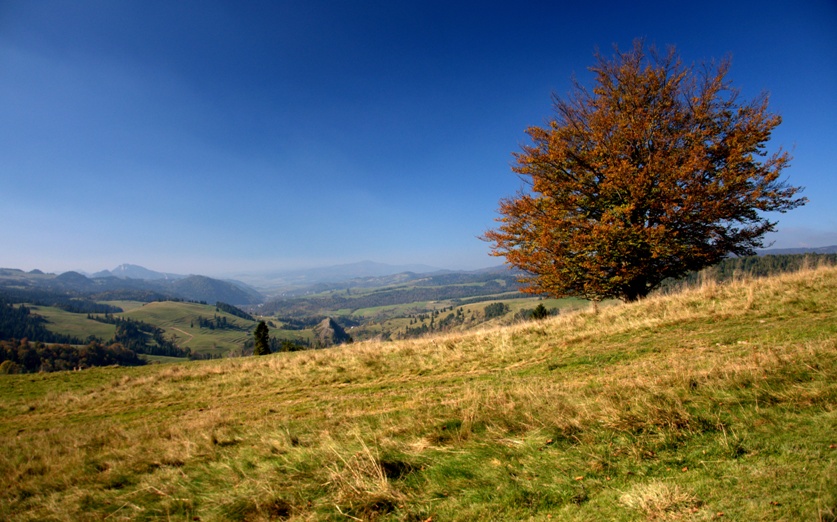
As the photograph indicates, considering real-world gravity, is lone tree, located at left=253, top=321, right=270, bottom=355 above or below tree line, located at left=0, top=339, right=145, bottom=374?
above

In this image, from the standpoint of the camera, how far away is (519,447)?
407 cm

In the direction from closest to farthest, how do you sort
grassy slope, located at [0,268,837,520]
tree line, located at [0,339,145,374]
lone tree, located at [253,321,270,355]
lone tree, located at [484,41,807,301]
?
grassy slope, located at [0,268,837,520] → lone tree, located at [484,41,807,301] → lone tree, located at [253,321,270,355] → tree line, located at [0,339,145,374]

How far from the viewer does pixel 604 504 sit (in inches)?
112

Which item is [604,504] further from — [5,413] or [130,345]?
[130,345]

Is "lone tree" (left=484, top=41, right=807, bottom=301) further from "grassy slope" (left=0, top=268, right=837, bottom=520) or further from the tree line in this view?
the tree line

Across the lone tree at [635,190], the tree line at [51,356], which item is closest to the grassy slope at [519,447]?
the lone tree at [635,190]

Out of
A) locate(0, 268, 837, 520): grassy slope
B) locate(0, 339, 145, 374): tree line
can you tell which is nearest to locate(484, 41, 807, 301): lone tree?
locate(0, 268, 837, 520): grassy slope

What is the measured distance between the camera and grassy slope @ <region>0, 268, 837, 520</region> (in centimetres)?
292

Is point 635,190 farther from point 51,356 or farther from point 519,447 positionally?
point 51,356

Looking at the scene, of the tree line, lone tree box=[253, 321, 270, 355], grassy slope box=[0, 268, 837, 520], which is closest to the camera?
grassy slope box=[0, 268, 837, 520]

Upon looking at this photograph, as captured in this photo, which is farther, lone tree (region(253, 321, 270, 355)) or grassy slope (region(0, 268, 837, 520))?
lone tree (region(253, 321, 270, 355))

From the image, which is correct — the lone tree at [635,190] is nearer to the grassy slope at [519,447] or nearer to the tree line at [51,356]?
the grassy slope at [519,447]

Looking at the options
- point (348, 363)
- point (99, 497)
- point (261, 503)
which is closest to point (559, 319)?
point (348, 363)

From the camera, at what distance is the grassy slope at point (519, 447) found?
2.92 m
